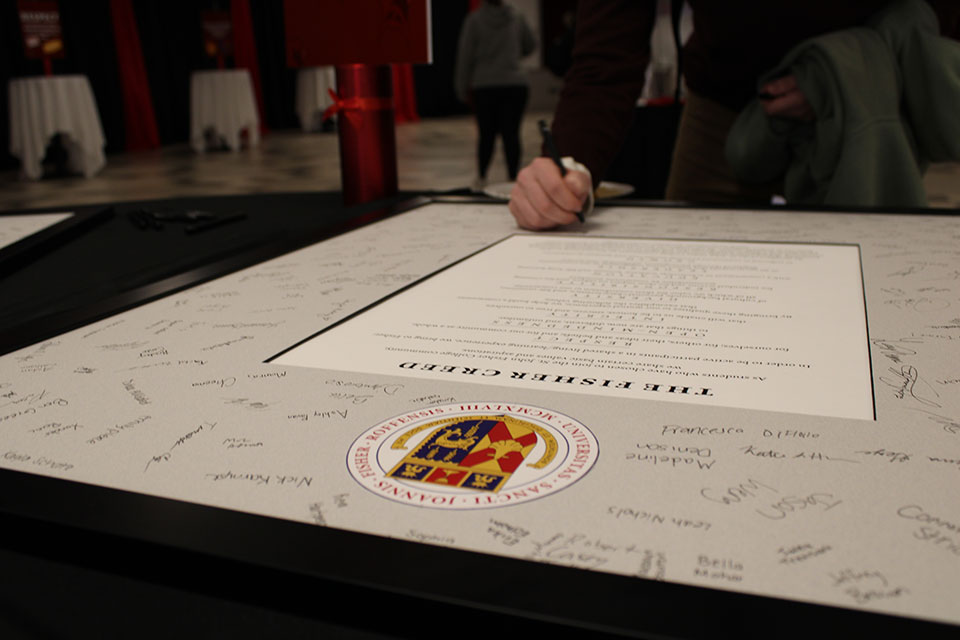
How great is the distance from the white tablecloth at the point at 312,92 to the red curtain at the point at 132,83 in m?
1.50

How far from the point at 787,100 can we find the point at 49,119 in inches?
194

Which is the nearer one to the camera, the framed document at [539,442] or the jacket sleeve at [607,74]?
the framed document at [539,442]

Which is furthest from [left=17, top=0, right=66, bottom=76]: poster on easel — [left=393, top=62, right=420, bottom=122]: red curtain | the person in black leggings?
[left=393, top=62, right=420, bottom=122]: red curtain

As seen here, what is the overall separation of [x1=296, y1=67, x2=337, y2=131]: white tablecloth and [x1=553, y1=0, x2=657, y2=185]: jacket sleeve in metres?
6.75

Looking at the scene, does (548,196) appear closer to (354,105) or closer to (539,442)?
(354,105)

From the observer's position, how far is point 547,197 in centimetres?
79

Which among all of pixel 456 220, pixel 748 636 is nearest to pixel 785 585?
pixel 748 636

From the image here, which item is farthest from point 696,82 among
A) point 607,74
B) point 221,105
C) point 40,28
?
point 221,105

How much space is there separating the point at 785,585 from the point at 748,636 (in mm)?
31

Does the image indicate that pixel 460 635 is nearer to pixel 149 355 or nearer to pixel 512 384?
pixel 512 384
